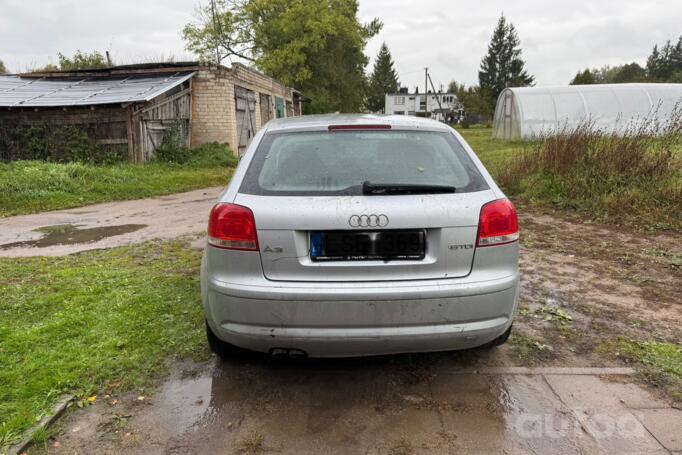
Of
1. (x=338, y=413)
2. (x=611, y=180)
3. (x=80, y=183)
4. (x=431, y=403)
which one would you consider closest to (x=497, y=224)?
(x=431, y=403)

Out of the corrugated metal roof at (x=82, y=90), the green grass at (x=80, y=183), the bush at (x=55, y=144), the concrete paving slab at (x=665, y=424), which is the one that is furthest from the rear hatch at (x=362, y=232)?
the bush at (x=55, y=144)

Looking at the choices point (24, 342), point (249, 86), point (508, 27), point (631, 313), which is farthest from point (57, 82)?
point (508, 27)

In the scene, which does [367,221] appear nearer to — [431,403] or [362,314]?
[362,314]

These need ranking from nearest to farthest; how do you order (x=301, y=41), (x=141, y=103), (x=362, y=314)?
1. (x=362, y=314)
2. (x=141, y=103)
3. (x=301, y=41)

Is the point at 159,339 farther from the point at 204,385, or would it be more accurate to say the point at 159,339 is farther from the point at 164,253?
the point at 164,253

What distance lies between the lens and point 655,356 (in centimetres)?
309

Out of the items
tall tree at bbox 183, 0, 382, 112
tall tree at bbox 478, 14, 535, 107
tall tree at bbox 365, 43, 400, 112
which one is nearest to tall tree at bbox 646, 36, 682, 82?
tall tree at bbox 478, 14, 535, 107

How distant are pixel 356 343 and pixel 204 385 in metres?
1.05

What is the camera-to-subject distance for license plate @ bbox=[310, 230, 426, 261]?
93.4 inches

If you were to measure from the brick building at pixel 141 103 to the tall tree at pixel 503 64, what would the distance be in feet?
188

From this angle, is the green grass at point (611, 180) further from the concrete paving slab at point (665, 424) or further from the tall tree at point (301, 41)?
the tall tree at point (301, 41)

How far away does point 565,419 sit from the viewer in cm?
247

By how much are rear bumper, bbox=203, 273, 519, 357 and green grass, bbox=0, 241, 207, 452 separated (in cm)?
98

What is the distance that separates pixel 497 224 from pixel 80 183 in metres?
10.8
